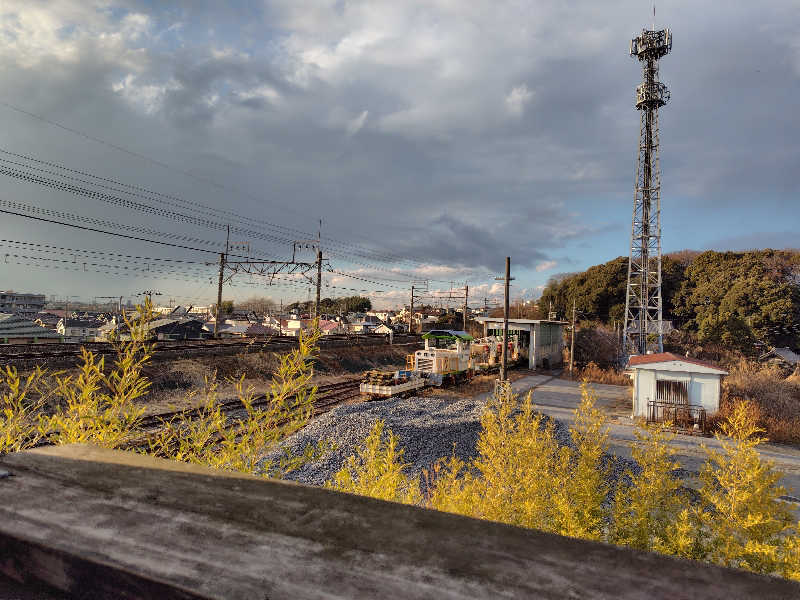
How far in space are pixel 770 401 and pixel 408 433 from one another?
50.6 feet

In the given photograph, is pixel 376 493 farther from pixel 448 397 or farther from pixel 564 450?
pixel 448 397

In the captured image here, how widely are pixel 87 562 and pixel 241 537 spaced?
0.26 metres

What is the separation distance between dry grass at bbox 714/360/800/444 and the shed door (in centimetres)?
119

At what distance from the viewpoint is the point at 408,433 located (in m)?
13.2

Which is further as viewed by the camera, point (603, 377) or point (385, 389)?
point (603, 377)

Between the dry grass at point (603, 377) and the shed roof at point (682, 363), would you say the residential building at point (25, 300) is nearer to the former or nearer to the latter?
the dry grass at point (603, 377)

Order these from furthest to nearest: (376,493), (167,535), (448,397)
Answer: (448,397)
(376,493)
(167,535)

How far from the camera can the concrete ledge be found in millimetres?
754

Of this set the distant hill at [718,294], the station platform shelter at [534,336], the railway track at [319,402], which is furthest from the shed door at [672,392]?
the distant hill at [718,294]

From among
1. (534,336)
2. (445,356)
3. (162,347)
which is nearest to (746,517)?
(445,356)

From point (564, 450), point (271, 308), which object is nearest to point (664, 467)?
point (564, 450)

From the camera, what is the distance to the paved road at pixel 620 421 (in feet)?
39.7

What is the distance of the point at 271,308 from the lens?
112 meters

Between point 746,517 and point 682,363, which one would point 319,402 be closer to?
point 682,363
